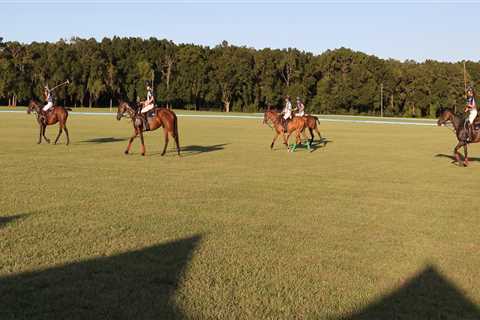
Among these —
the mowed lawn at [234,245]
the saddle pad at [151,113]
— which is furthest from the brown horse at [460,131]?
the saddle pad at [151,113]

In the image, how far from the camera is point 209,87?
96.8 meters

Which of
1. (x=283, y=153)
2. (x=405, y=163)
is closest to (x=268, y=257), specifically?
(x=405, y=163)

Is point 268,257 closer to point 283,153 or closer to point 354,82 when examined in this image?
point 283,153

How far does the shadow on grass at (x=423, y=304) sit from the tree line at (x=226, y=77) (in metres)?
85.7

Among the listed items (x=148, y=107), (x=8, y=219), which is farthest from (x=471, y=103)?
(x=8, y=219)

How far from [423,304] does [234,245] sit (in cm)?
287

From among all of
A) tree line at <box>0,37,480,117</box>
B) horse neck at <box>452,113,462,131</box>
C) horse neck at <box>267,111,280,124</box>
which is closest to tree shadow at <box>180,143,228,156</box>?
horse neck at <box>267,111,280,124</box>

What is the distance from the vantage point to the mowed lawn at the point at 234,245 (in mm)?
5492

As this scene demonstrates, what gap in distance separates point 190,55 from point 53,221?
312 feet

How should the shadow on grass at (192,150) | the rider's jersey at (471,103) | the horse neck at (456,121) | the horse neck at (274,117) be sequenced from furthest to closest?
the horse neck at (274,117) → the shadow on grass at (192,150) → the horse neck at (456,121) → the rider's jersey at (471,103)

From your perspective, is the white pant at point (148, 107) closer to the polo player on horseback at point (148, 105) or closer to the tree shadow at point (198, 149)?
the polo player on horseback at point (148, 105)

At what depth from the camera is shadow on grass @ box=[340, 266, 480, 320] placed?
5.33 metres

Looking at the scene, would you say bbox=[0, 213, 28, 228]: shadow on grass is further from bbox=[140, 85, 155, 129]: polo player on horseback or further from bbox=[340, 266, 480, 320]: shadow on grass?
bbox=[140, 85, 155, 129]: polo player on horseback

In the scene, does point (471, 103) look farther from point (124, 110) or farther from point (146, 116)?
point (124, 110)
